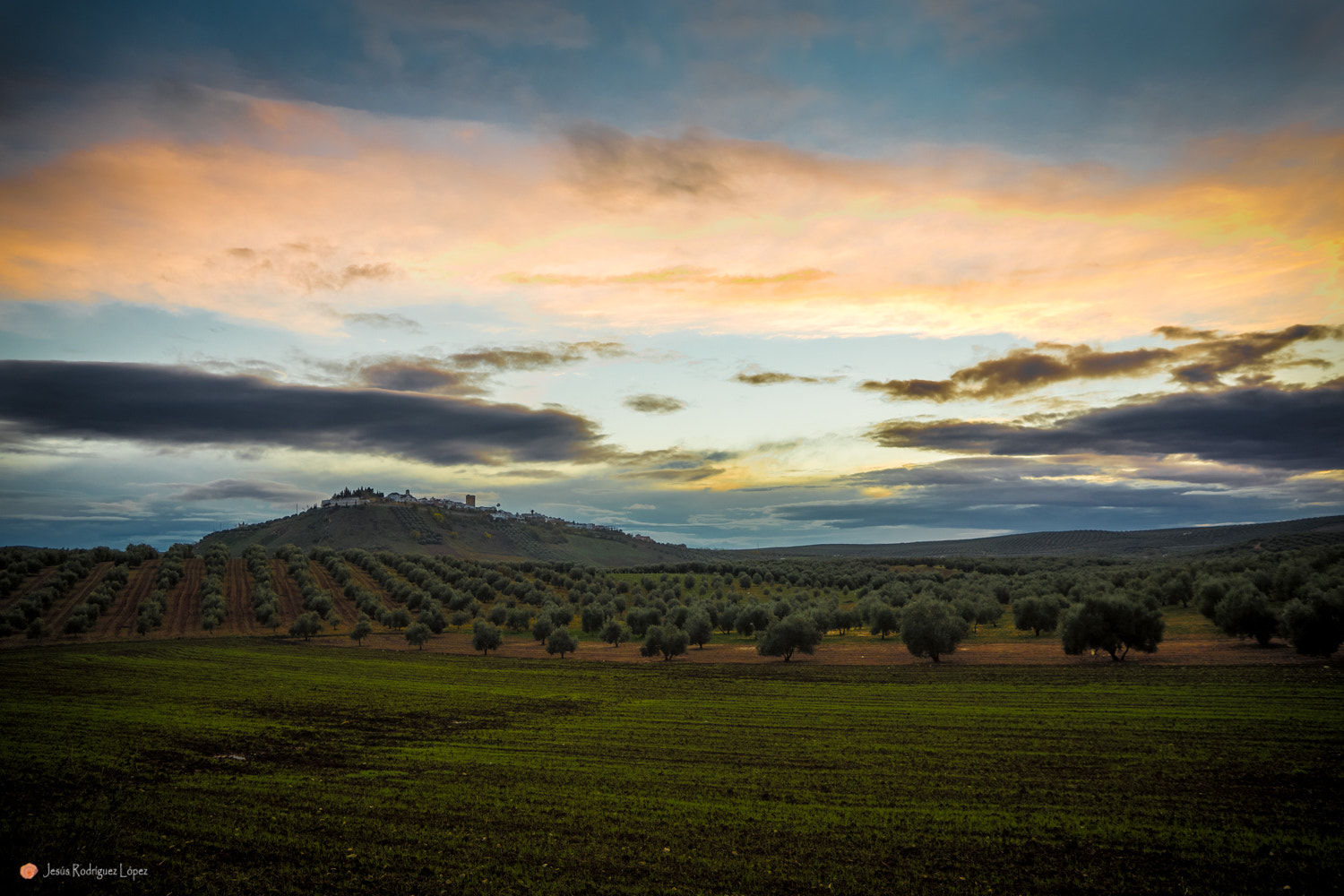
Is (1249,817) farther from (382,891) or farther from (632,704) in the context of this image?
(632,704)

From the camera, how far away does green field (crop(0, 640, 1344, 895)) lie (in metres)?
18.8

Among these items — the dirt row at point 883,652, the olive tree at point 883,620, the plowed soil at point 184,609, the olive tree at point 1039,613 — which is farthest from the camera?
the plowed soil at point 184,609

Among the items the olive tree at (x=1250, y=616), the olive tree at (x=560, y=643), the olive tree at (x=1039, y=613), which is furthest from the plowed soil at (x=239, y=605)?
the olive tree at (x=1250, y=616)

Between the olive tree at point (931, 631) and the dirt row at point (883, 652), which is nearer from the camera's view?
the dirt row at point (883, 652)

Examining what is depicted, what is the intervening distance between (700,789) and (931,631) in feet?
167

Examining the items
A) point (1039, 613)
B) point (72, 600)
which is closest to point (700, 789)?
point (1039, 613)

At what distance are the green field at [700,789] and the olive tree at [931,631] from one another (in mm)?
16715

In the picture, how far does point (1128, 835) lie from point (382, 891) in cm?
2244

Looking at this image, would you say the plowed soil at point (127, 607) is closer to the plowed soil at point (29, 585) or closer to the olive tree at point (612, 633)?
the plowed soil at point (29, 585)

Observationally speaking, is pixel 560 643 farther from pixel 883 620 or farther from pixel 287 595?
pixel 287 595

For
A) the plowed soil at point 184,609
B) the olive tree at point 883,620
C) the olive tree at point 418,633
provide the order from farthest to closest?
the plowed soil at point 184,609 < the olive tree at point 418,633 < the olive tree at point 883,620

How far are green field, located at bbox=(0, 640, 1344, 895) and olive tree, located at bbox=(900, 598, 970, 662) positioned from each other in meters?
16.7

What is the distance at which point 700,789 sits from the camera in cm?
2753

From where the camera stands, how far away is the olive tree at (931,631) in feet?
232
